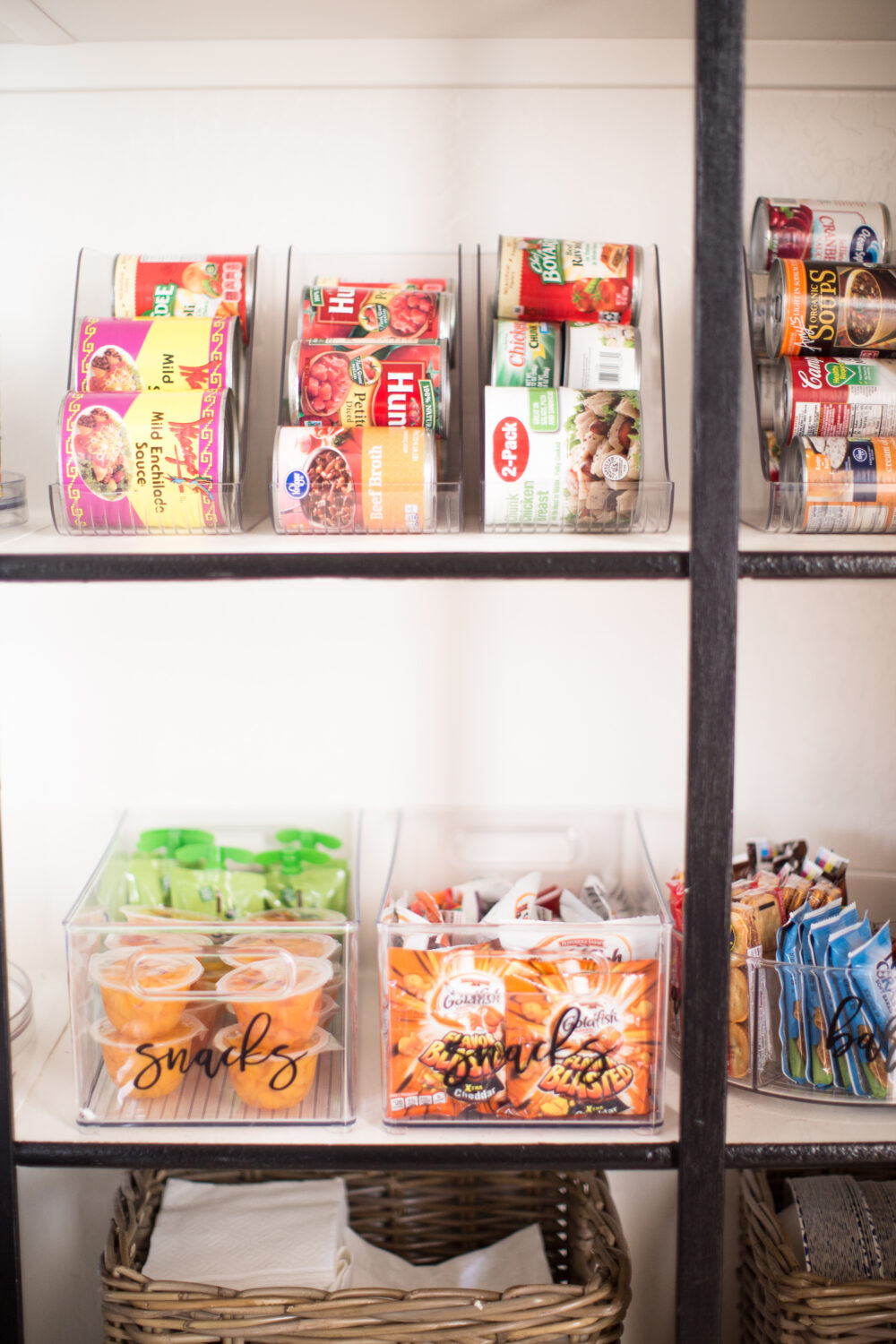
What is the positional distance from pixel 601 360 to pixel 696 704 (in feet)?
1.42

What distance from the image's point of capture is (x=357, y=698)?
1.66m

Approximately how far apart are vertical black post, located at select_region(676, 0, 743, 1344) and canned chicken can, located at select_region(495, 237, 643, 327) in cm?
28

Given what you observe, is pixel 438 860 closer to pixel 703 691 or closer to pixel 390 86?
pixel 703 691

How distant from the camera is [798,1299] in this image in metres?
1.40

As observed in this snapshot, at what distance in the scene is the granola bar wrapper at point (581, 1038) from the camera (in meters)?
1.25

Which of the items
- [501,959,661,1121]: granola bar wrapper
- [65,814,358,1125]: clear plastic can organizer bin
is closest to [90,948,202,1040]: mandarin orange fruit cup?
[65,814,358,1125]: clear plastic can organizer bin

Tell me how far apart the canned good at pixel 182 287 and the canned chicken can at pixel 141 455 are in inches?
7.4

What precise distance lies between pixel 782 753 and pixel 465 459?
2.04ft

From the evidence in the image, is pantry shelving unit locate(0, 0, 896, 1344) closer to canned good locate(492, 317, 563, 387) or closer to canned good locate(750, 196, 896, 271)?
canned good locate(492, 317, 563, 387)

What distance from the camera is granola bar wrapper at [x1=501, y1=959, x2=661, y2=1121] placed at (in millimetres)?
1252

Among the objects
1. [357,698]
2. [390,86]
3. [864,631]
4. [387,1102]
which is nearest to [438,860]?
[357,698]

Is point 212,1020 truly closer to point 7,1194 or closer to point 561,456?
point 7,1194

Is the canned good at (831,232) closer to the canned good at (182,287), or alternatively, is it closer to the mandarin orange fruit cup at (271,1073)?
the canned good at (182,287)

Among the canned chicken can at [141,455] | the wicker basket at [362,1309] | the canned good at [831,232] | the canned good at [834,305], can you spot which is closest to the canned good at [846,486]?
the canned good at [834,305]
